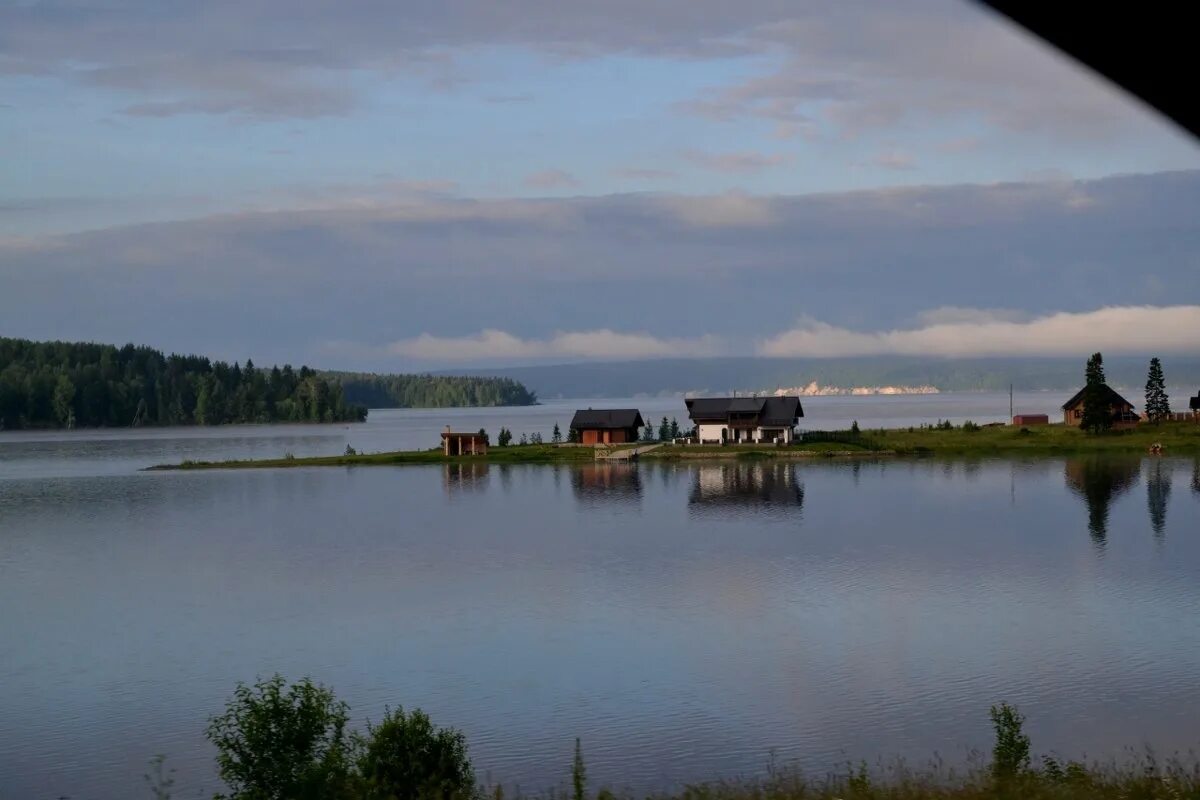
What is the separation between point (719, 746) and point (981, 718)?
16.3ft

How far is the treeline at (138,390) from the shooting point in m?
174

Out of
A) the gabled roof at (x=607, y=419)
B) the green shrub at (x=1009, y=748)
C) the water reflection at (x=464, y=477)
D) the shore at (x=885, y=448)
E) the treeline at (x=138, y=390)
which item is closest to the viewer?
the green shrub at (x=1009, y=748)

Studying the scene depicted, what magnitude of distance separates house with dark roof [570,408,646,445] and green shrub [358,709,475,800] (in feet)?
249

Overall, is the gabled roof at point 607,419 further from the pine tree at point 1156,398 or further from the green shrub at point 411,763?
the green shrub at point 411,763

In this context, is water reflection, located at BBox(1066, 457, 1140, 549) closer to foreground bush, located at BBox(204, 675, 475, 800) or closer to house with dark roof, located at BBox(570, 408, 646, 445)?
house with dark roof, located at BBox(570, 408, 646, 445)

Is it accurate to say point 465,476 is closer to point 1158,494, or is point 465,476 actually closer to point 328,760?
point 1158,494

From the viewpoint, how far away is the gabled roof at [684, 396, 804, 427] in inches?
3415

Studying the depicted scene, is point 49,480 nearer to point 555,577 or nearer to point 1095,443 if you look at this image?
point 555,577

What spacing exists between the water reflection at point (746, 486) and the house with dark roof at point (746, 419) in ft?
27.2

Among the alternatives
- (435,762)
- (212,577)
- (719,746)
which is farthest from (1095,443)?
(435,762)

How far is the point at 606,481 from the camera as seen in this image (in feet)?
236

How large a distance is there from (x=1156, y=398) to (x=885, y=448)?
23.4 meters

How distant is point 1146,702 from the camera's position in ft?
71.5

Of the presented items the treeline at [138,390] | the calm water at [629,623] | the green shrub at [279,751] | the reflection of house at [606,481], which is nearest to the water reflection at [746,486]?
the calm water at [629,623]
